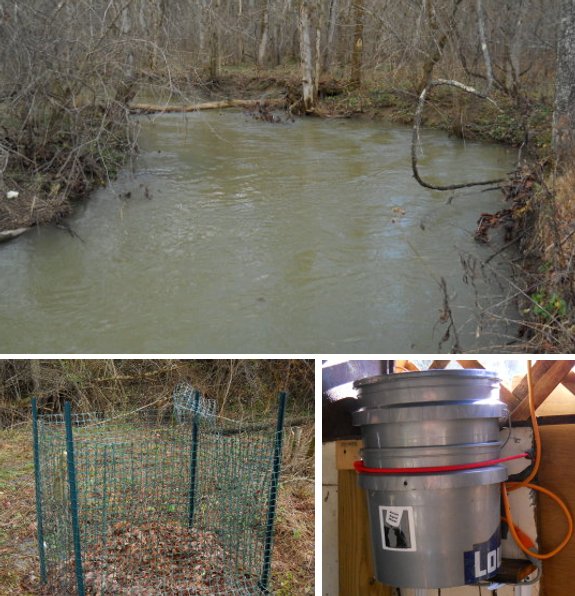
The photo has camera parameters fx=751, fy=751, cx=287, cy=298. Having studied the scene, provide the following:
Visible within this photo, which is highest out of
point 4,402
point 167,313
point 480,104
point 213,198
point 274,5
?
point 274,5

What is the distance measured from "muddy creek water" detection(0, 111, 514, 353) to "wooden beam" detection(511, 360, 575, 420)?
2.48m

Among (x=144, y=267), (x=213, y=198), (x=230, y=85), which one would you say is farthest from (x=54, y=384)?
(x=230, y=85)

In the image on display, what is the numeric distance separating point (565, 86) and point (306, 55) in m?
9.60

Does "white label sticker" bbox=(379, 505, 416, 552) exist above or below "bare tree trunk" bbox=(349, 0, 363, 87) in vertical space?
below

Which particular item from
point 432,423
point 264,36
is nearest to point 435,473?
point 432,423

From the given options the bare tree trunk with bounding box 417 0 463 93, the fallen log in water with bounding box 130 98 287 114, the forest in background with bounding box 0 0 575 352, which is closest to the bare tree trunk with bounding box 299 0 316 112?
the forest in background with bounding box 0 0 575 352

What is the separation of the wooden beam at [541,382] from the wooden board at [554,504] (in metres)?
0.10

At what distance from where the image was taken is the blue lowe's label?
7.75 ft

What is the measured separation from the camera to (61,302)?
6.64m

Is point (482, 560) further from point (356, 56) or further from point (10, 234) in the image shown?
point (356, 56)

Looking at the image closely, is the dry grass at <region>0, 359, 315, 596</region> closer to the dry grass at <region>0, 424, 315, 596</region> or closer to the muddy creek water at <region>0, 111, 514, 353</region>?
the dry grass at <region>0, 424, 315, 596</region>

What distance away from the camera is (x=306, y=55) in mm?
15859

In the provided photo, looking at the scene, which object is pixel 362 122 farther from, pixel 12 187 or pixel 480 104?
pixel 12 187

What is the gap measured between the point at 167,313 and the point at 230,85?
1432 cm
